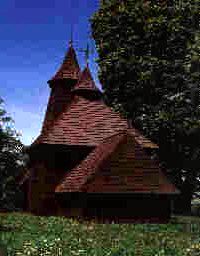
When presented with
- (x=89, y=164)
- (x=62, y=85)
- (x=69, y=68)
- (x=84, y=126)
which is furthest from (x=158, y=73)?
Result: (x=89, y=164)

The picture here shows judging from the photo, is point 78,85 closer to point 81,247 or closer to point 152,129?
point 152,129

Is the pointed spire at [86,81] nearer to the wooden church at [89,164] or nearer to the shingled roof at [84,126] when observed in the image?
the wooden church at [89,164]

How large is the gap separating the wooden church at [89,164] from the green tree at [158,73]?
6552 mm

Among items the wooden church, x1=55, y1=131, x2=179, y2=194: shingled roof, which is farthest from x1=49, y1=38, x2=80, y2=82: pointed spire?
x1=55, y1=131, x2=179, y2=194: shingled roof

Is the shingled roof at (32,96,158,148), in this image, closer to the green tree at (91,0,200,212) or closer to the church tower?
the church tower

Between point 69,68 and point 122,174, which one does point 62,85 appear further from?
point 122,174

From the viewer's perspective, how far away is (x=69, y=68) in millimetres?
42531

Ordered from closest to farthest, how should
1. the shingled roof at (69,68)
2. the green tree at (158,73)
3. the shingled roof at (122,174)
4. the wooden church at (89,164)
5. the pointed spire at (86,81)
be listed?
the shingled roof at (122,174) < the wooden church at (89,164) < the pointed spire at (86,81) < the shingled roof at (69,68) < the green tree at (158,73)

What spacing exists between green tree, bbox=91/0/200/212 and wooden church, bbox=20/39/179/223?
6552 mm

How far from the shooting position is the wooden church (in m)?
31.0

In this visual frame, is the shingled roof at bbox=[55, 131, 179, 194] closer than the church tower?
Yes

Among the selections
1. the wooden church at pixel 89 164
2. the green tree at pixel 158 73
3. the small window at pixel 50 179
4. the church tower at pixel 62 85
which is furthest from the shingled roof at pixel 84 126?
the green tree at pixel 158 73

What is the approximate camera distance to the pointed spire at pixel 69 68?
138 feet

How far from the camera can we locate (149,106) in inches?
1839
